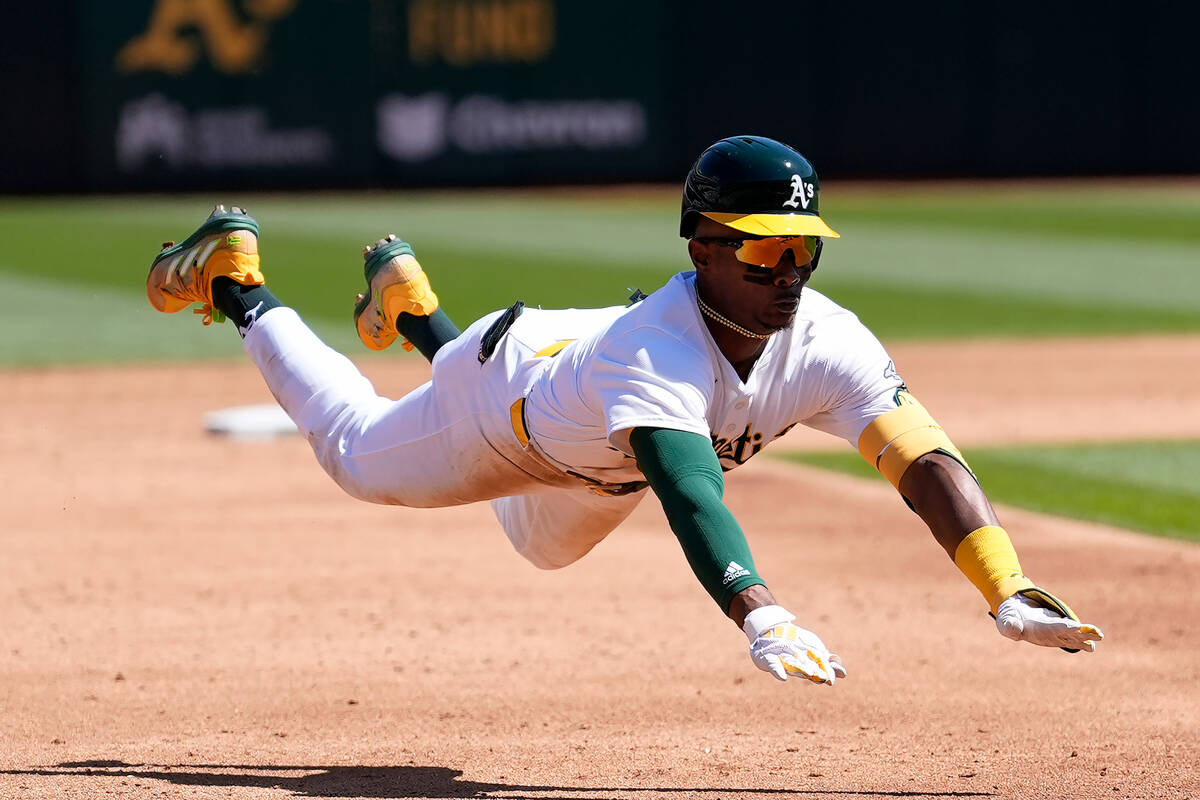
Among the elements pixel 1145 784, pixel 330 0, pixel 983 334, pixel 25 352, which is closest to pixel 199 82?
pixel 330 0

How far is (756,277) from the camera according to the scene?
4.39 m

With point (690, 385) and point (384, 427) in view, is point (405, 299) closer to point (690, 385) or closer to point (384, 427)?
point (384, 427)

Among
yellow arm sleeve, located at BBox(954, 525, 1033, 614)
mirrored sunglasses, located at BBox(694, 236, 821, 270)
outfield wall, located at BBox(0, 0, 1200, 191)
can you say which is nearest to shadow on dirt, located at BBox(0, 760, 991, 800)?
yellow arm sleeve, located at BBox(954, 525, 1033, 614)

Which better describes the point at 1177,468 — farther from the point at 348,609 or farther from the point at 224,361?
the point at 224,361

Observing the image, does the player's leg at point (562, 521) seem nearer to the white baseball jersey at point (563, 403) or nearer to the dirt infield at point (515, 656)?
the white baseball jersey at point (563, 403)

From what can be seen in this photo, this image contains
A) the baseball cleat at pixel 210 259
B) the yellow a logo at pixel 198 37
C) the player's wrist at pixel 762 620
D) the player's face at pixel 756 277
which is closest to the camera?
the player's wrist at pixel 762 620

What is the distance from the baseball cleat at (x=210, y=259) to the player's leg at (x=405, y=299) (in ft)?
1.18

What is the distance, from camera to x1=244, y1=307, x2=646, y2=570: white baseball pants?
16.5 ft

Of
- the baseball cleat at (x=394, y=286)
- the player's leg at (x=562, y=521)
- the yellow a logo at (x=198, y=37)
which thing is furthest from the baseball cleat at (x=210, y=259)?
the yellow a logo at (x=198, y=37)

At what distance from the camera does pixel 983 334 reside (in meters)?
14.2

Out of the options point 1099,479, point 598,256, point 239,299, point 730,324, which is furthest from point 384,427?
point 598,256

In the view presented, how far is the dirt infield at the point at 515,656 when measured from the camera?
483 centimetres

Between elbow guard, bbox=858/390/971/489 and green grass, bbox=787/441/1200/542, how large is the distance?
363 cm

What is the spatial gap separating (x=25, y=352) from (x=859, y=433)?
9.99 m
